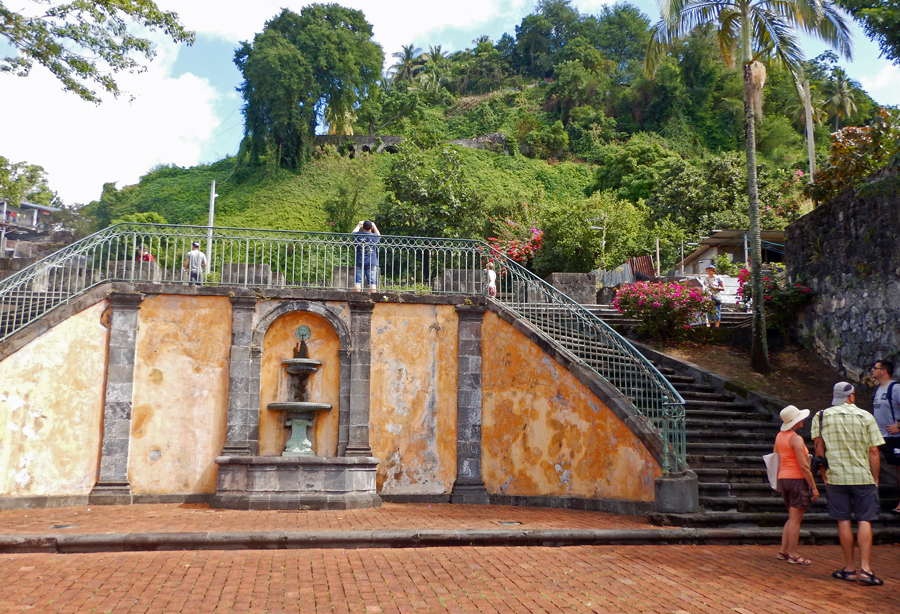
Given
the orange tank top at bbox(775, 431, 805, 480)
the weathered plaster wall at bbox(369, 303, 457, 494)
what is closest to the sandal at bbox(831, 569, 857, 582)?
the orange tank top at bbox(775, 431, 805, 480)

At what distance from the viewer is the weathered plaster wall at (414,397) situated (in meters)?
11.9

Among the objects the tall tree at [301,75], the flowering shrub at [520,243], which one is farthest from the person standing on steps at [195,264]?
the tall tree at [301,75]

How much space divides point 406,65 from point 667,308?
2748 inches

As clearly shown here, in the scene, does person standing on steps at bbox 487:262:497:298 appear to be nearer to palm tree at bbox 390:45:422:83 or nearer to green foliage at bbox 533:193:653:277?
green foliage at bbox 533:193:653:277

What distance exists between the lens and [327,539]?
760 centimetres

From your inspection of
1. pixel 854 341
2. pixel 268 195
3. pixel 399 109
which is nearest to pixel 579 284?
pixel 854 341

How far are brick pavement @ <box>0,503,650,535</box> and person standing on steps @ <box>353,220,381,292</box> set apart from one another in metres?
4.01

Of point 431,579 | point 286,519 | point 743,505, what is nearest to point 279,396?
point 286,519

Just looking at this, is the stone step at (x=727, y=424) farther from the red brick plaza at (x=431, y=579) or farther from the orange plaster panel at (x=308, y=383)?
the orange plaster panel at (x=308, y=383)

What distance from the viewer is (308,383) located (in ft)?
40.0

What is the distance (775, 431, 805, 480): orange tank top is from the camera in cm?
688

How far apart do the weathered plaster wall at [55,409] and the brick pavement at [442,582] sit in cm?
431

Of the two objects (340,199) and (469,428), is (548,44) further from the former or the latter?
(469,428)

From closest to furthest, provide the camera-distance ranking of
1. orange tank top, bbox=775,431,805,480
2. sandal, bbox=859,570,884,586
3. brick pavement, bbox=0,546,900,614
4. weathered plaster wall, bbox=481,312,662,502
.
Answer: brick pavement, bbox=0,546,900,614 < sandal, bbox=859,570,884,586 < orange tank top, bbox=775,431,805,480 < weathered plaster wall, bbox=481,312,662,502
